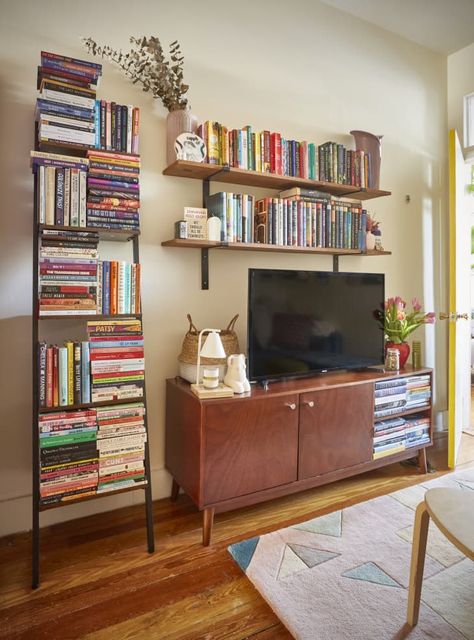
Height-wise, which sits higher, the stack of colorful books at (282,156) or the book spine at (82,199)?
the stack of colorful books at (282,156)

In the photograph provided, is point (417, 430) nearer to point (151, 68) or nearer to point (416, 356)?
point (416, 356)

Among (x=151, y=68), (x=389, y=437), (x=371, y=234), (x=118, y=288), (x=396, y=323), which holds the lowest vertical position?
(x=389, y=437)

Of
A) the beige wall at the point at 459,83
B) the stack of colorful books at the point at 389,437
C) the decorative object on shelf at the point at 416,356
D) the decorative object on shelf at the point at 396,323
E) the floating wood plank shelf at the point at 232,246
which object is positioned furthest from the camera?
the beige wall at the point at 459,83

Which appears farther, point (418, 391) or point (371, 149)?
point (371, 149)

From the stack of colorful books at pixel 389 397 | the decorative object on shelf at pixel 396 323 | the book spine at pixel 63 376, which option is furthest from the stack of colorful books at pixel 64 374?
the decorative object on shelf at pixel 396 323

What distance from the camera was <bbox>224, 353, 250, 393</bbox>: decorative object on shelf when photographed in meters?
1.97

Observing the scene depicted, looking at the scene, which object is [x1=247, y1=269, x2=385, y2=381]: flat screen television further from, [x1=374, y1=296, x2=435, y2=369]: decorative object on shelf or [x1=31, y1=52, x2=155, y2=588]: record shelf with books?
[x1=31, y1=52, x2=155, y2=588]: record shelf with books

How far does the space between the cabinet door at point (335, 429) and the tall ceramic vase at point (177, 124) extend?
1376mm

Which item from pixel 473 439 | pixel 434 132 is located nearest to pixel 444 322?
pixel 473 439

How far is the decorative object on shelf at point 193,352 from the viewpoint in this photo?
2.05 metres

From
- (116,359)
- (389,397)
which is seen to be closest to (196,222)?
(116,359)

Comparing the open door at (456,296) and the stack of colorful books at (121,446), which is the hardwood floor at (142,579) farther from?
the open door at (456,296)

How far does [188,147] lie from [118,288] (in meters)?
0.78

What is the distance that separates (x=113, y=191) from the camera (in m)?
1.78
